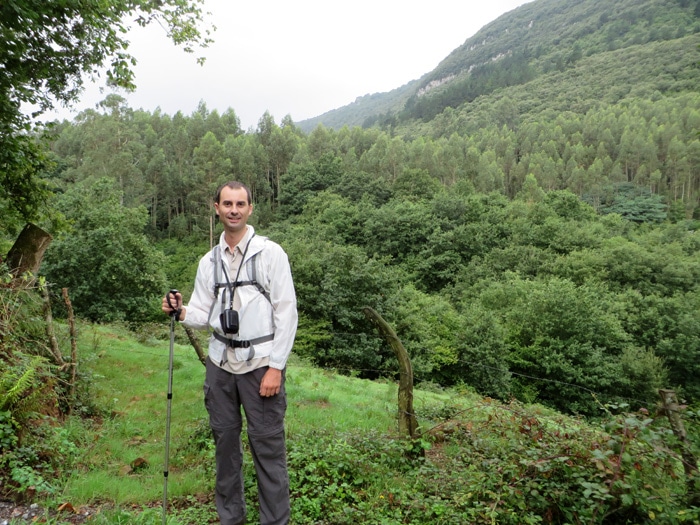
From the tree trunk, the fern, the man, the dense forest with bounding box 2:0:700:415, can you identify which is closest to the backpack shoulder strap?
the man

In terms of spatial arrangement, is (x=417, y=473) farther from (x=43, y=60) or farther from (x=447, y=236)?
(x=447, y=236)

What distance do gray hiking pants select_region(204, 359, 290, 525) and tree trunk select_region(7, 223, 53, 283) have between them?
16.8 ft

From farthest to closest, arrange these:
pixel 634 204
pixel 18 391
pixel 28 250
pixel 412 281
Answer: pixel 634 204 < pixel 412 281 < pixel 28 250 < pixel 18 391

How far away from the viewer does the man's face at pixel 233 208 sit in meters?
3.08

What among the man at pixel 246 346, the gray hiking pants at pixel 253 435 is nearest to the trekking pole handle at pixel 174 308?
the man at pixel 246 346

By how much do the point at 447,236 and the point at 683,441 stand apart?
4805 cm

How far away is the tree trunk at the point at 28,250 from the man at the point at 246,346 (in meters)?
4.79

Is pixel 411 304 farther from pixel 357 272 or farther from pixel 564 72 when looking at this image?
pixel 564 72

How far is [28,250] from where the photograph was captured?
6410 millimetres

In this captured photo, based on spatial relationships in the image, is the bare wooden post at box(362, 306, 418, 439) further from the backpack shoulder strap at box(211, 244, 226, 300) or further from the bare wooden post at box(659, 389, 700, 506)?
the bare wooden post at box(659, 389, 700, 506)

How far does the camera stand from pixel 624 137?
88688mm

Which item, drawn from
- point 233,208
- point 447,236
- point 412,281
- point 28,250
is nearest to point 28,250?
point 28,250

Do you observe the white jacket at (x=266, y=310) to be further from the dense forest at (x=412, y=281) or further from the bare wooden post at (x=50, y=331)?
the bare wooden post at (x=50, y=331)

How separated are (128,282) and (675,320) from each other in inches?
1600
